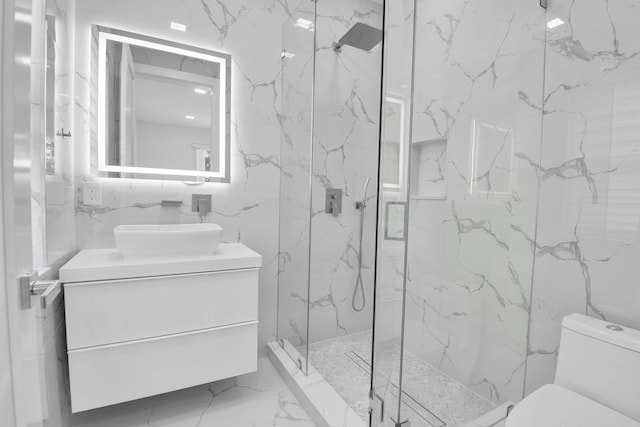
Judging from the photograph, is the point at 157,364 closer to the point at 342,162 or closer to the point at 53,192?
the point at 53,192

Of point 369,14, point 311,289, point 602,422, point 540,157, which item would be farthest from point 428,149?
point 602,422

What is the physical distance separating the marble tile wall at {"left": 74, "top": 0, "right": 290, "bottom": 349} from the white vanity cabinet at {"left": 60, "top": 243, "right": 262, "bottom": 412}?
29 cm

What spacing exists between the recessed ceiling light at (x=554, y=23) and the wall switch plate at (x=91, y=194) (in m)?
2.34

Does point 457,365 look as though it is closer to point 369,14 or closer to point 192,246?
point 192,246

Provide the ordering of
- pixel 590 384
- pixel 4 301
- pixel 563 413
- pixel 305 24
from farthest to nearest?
pixel 305 24
pixel 590 384
pixel 563 413
pixel 4 301

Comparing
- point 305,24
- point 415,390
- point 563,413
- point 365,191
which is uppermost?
point 305,24

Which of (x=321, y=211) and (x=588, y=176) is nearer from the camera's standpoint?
(x=588, y=176)

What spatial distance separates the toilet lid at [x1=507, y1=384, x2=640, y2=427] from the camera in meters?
1.04

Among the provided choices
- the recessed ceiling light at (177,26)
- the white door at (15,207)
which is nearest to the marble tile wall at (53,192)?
the white door at (15,207)

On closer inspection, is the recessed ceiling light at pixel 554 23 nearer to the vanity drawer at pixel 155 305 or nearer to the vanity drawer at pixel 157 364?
the vanity drawer at pixel 155 305

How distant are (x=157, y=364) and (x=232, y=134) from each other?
1.39 meters

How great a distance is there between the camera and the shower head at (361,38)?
1.96 metres

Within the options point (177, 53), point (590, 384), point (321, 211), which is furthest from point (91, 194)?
point (590, 384)

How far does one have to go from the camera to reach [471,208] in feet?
5.49
